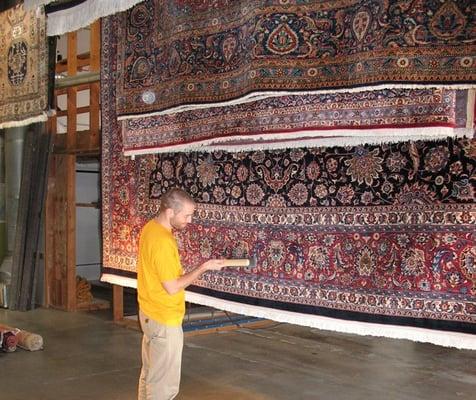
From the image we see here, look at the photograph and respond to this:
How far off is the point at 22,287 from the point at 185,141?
15.6ft

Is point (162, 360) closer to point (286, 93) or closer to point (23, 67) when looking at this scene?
point (286, 93)

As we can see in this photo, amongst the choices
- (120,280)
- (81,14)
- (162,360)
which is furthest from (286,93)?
(120,280)

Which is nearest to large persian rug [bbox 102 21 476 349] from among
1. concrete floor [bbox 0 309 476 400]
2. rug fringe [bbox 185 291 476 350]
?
rug fringe [bbox 185 291 476 350]

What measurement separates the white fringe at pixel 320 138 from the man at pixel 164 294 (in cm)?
66

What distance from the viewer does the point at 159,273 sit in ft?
10.7

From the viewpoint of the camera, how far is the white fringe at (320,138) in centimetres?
298

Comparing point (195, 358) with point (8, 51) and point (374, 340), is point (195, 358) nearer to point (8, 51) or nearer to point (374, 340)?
point (374, 340)

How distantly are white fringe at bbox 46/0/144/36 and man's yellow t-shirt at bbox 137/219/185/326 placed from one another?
157 cm

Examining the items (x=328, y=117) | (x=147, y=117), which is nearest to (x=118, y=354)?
(x=147, y=117)

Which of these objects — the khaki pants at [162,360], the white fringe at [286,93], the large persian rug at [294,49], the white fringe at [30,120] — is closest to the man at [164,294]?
the khaki pants at [162,360]

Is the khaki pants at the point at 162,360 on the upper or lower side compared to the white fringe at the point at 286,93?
lower

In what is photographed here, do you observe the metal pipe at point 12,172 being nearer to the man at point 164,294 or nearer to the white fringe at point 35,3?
the white fringe at point 35,3

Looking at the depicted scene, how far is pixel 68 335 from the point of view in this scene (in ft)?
21.4

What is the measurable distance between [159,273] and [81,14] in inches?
91.7
